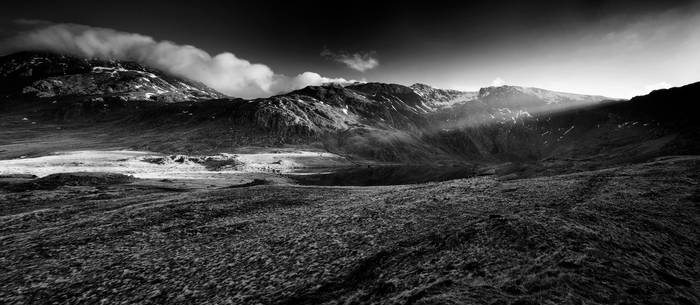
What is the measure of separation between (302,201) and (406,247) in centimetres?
2190

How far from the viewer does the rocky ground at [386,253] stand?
11086mm

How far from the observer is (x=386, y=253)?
53.2 feet

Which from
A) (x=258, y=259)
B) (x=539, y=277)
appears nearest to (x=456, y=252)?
(x=539, y=277)

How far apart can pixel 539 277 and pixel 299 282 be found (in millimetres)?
9074

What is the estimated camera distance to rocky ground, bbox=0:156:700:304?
11086mm

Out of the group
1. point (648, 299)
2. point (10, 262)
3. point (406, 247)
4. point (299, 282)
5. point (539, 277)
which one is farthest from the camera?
point (10, 262)

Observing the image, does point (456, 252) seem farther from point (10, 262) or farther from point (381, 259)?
point (10, 262)

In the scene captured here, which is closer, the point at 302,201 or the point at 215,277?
the point at 215,277

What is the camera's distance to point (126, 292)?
14.7m

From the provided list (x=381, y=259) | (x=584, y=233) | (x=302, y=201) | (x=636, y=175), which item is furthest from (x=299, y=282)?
(x=636, y=175)

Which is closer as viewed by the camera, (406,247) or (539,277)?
(539,277)

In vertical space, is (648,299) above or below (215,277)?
above

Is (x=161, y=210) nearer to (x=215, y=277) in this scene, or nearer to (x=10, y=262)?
(x=10, y=262)

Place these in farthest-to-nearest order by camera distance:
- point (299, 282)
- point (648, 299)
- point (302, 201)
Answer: point (302, 201), point (299, 282), point (648, 299)
